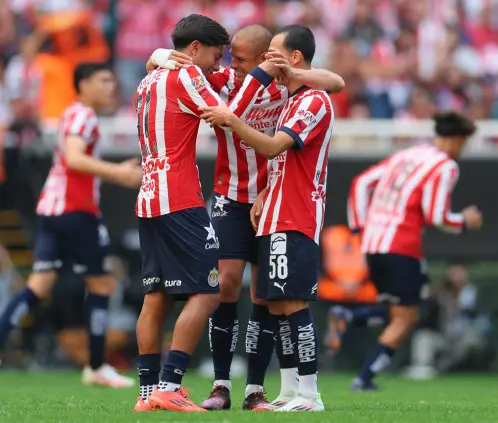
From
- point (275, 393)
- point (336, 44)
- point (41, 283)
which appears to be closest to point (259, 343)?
point (275, 393)

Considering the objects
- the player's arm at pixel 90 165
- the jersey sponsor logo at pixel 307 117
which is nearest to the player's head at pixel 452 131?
the player's arm at pixel 90 165

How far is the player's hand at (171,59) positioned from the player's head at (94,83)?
397 cm

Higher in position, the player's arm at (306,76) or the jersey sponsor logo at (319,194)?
the player's arm at (306,76)

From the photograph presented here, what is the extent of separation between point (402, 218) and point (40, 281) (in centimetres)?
330

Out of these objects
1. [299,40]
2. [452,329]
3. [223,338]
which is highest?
[299,40]

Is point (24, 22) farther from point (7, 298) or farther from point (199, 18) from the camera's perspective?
point (199, 18)

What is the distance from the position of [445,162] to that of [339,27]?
291 inches

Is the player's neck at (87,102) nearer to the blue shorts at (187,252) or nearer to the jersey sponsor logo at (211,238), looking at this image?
the blue shorts at (187,252)

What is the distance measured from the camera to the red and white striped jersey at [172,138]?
7.27m

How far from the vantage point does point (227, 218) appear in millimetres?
8023

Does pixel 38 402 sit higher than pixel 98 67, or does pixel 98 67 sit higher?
pixel 98 67

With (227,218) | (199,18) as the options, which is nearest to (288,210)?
(227,218)

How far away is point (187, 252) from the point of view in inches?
286

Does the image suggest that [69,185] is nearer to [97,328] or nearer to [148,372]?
[97,328]
